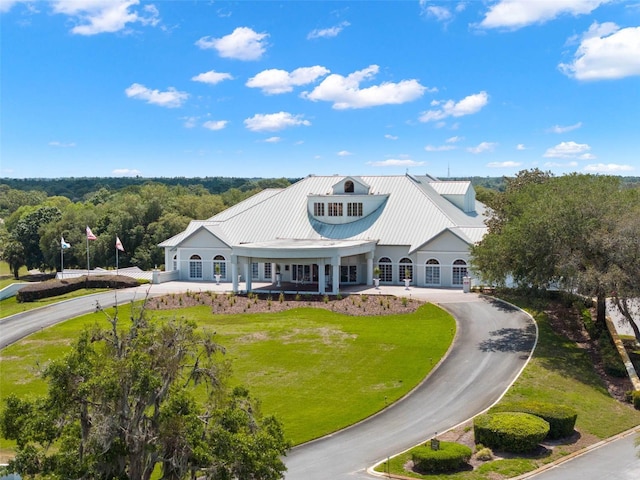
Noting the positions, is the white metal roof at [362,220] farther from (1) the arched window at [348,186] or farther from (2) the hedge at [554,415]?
Answer: (2) the hedge at [554,415]

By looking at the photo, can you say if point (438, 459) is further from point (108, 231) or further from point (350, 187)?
point (108, 231)

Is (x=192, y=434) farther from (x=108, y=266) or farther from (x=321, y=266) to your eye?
(x=108, y=266)

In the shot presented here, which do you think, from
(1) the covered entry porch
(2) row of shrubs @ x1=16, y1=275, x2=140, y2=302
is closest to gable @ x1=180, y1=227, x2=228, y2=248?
(1) the covered entry porch

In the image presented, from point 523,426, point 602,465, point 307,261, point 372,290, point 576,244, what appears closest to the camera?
point 602,465

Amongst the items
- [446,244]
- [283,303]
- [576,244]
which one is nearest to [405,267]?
[446,244]

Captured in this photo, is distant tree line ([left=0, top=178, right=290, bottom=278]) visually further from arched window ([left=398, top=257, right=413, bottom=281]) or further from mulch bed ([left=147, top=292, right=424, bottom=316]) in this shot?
arched window ([left=398, top=257, right=413, bottom=281])
